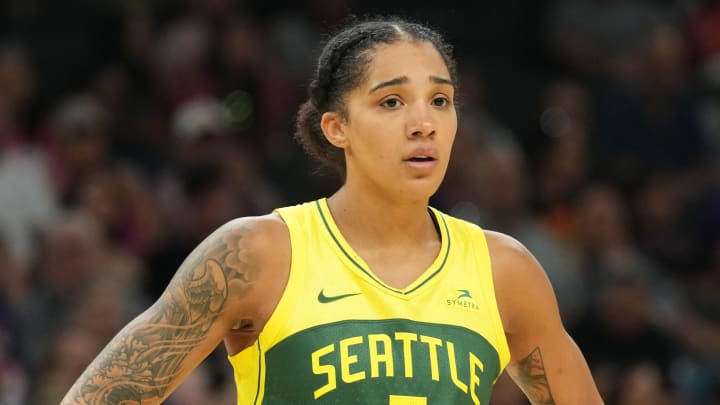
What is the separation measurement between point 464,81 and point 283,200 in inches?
62.0

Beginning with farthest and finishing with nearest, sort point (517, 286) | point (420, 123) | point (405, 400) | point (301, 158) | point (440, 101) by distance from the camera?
point (301, 158), point (517, 286), point (440, 101), point (420, 123), point (405, 400)

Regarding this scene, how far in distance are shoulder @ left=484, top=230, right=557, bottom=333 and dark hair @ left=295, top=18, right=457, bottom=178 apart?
533mm

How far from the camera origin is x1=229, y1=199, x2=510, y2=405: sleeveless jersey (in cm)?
357

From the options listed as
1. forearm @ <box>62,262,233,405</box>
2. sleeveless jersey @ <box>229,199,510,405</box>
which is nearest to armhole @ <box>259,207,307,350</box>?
sleeveless jersey @ <box>229,199,510,405</box>

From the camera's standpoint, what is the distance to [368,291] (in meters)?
3.70

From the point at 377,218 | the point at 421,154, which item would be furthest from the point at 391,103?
the point at 377,218

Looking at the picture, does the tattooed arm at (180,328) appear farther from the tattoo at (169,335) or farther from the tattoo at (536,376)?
the tattoo at (536,376)

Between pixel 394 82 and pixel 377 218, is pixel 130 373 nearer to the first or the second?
pixel 377 218

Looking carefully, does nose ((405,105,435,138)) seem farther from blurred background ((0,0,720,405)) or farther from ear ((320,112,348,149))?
blurred background ((0,0,720,405))

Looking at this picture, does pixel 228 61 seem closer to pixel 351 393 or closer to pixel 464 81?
pixel 464 81

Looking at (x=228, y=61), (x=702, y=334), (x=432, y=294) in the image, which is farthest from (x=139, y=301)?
(x=432, y=294)

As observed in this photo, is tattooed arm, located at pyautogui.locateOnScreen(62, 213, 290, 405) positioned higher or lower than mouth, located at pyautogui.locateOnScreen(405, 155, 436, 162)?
lower

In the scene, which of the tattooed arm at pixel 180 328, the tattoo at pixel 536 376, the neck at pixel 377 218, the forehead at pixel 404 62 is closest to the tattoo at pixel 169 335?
the tattooed arm at pixel 180 328

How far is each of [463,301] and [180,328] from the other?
79 cm
